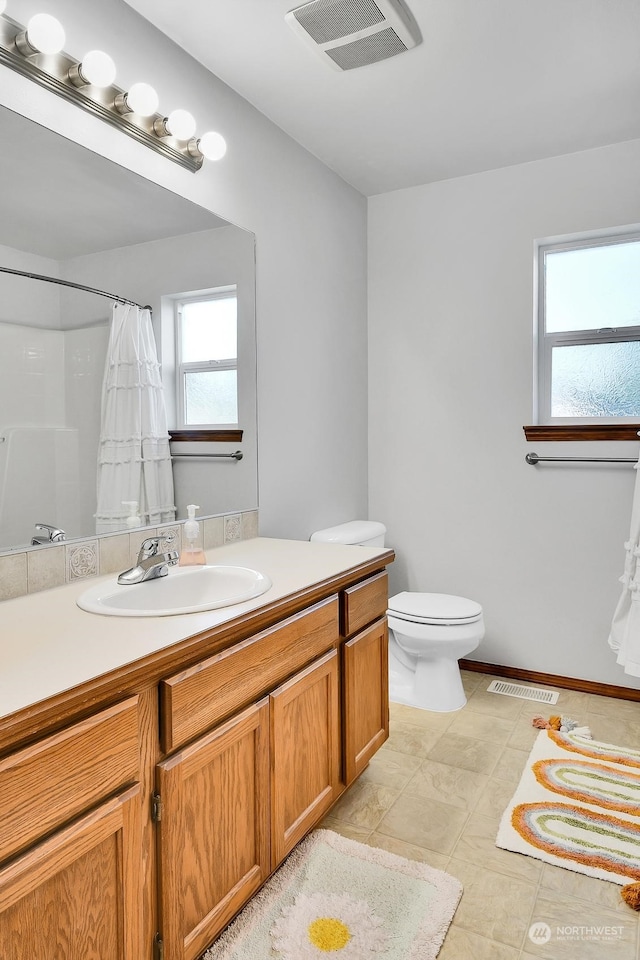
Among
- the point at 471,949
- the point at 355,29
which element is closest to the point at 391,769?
the point at 471,949

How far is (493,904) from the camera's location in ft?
5.13

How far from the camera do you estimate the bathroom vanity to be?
92cm

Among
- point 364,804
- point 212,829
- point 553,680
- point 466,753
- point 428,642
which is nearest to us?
point 212,829

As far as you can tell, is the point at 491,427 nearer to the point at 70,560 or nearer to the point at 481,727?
the point at 481,727

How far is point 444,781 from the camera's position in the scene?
83.7 inches

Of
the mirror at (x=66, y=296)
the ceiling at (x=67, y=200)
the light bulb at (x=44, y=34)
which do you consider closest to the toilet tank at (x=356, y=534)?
the mirror at (x=66, y=296)

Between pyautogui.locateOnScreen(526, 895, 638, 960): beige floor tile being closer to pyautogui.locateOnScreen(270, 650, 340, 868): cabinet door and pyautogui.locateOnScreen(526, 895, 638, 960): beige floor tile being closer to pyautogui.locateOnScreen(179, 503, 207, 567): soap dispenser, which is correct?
pyautogui.locateOnScreen(270, 650, 340, 868): cabinet door

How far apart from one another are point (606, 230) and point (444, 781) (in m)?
2.39

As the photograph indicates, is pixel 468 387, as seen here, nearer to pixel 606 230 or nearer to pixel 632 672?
pixel 606 230

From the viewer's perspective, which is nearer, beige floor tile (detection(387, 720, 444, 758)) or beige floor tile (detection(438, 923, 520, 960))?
beige floor tile (detection(438, 923, 520, 960))

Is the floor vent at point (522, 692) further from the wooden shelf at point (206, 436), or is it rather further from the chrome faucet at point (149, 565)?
the chrome faucet at point (149, 565)

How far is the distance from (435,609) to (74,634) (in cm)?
177

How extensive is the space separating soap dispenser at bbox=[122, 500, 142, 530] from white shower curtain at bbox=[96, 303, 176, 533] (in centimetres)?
1

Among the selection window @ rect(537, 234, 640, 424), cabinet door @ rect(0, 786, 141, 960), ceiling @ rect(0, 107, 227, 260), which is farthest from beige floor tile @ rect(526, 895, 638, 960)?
ceiling @ rect(0, 107, 227, 260)
